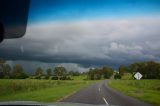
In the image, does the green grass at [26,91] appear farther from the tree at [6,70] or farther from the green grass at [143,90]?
the green grass at [143,90]

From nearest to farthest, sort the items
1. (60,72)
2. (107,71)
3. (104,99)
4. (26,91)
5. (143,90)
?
1. (60,72)
2. (107,71)
3. (104,99)
4. (26,91)
5. (143,90)

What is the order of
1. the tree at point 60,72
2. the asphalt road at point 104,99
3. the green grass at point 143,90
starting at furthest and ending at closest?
the green grass at point 143,90 < the asphalt road at point 104,99 < the tree at point 60,72

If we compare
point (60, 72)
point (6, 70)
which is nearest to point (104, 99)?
point (60, 72)

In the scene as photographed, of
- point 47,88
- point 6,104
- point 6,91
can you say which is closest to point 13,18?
point 6,104

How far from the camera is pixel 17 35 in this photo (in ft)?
13.9

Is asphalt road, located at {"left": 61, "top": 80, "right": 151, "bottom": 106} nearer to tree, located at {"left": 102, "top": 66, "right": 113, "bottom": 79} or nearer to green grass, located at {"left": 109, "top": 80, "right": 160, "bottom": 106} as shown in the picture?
green grass, located at {"left": 109, "top": 80, "right": 160, "bottom": 106}

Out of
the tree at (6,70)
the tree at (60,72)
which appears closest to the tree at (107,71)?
the tree at (60,72)

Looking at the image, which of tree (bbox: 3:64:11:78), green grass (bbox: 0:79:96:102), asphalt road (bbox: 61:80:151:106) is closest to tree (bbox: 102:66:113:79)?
green grass (bbox: 0:79:96:102)

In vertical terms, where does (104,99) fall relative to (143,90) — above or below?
below

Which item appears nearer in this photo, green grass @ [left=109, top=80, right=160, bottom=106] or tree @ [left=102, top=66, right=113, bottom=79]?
tree @ [left=102, top=66, right=113, bottom=79]

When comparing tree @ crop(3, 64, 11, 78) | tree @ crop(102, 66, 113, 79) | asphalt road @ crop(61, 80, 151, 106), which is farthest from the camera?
asphalt road @ crop(61, 80, 151, 106)

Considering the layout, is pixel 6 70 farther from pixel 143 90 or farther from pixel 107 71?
pixel 143 90

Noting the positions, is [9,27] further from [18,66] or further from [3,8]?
[18,66]

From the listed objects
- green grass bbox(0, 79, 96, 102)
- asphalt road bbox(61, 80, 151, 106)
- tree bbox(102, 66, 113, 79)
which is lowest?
asphalt road bbox(61, 80, 151, 106)
